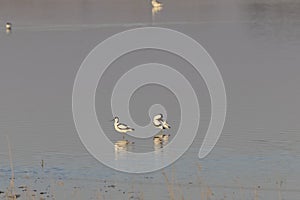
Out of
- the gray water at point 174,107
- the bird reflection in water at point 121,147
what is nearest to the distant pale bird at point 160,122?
the gray water at point 174,107

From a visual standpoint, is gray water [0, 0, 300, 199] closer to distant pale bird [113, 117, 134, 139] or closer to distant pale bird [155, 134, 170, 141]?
distant pale bird [113, 117, 134, 139]

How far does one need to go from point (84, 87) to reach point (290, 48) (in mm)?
7062

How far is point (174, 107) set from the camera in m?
15.4

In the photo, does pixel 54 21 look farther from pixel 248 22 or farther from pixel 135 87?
pixel 135 87

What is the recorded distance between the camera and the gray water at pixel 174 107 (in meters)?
10.5

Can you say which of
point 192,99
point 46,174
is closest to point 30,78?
point 192,99

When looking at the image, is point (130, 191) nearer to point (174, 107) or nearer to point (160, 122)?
point (160, 122)

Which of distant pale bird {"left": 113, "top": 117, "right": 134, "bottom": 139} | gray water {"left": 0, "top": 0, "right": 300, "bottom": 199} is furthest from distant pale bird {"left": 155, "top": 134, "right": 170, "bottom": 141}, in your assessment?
distant pale bird {"left": 113, "top": 117, "right": 134, "bottom": 139}

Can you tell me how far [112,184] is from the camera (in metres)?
10.6

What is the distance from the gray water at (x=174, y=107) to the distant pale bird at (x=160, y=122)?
0.54 metres

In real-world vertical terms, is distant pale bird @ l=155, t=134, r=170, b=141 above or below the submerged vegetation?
above

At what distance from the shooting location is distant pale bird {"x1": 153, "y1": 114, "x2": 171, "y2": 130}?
44.6 ft

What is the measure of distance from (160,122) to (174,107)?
1796 mm

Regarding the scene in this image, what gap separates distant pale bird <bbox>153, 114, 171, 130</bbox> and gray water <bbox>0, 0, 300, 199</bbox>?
54 centimetres
